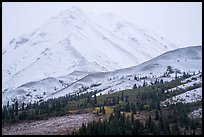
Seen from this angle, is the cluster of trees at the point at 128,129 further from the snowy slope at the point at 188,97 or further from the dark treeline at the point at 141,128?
the snowy slope at the point at 188,97

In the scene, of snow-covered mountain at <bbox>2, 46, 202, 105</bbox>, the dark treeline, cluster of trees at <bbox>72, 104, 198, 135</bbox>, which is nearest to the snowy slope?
the dark treeline

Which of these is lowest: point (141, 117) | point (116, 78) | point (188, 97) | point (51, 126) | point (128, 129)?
point (128, 129)

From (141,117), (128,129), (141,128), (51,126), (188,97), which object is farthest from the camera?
(188,97)

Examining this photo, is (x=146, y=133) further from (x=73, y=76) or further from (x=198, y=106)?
(x=73, y=76)

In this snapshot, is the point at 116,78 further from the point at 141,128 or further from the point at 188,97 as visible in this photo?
the point at 141,128

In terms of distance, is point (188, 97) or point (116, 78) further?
point (116, 78)

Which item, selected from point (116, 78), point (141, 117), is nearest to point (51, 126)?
point (141, 117)

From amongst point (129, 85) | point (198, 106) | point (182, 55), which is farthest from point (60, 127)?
point (182, 55)

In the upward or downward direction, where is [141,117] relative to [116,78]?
downward
